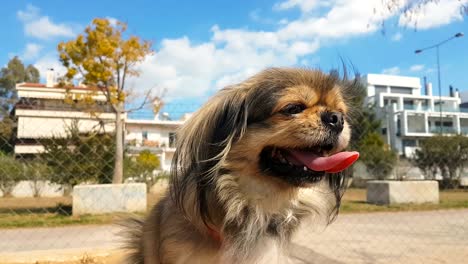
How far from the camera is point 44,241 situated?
7.33 metres

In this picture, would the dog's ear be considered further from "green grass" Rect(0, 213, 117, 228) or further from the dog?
"green grass" Rect(0, 213, 117, 228)

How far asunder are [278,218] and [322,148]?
1.91ft

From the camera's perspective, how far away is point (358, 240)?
671 cm

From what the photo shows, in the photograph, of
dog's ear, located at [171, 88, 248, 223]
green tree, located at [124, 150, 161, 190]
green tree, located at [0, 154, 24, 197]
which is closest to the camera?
dog's ear, located at [171, 88, 248, 223]

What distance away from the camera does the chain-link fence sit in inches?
220

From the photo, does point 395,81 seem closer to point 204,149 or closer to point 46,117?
point 46,117

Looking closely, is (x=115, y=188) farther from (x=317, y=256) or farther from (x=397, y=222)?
(x=397, y=222)

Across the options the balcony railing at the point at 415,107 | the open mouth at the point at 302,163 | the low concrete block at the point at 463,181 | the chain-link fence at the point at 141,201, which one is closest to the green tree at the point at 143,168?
the chain-link fence at the point at 141,201

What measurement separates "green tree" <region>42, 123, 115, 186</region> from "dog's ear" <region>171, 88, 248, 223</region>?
7.26 metres

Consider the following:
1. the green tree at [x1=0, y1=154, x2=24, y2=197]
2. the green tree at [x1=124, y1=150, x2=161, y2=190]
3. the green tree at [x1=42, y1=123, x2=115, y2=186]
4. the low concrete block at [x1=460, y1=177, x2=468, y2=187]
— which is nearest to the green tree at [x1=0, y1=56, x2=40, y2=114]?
the green tree at [x1=124, y1=150, x2=161, y2=190]

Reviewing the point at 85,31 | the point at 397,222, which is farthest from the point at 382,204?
the point at 85,31

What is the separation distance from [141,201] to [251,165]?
7.66 metres

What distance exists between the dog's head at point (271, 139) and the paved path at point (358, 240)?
75cm

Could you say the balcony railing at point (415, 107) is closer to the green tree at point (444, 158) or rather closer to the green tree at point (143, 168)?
the green tree at point (444, 158)
